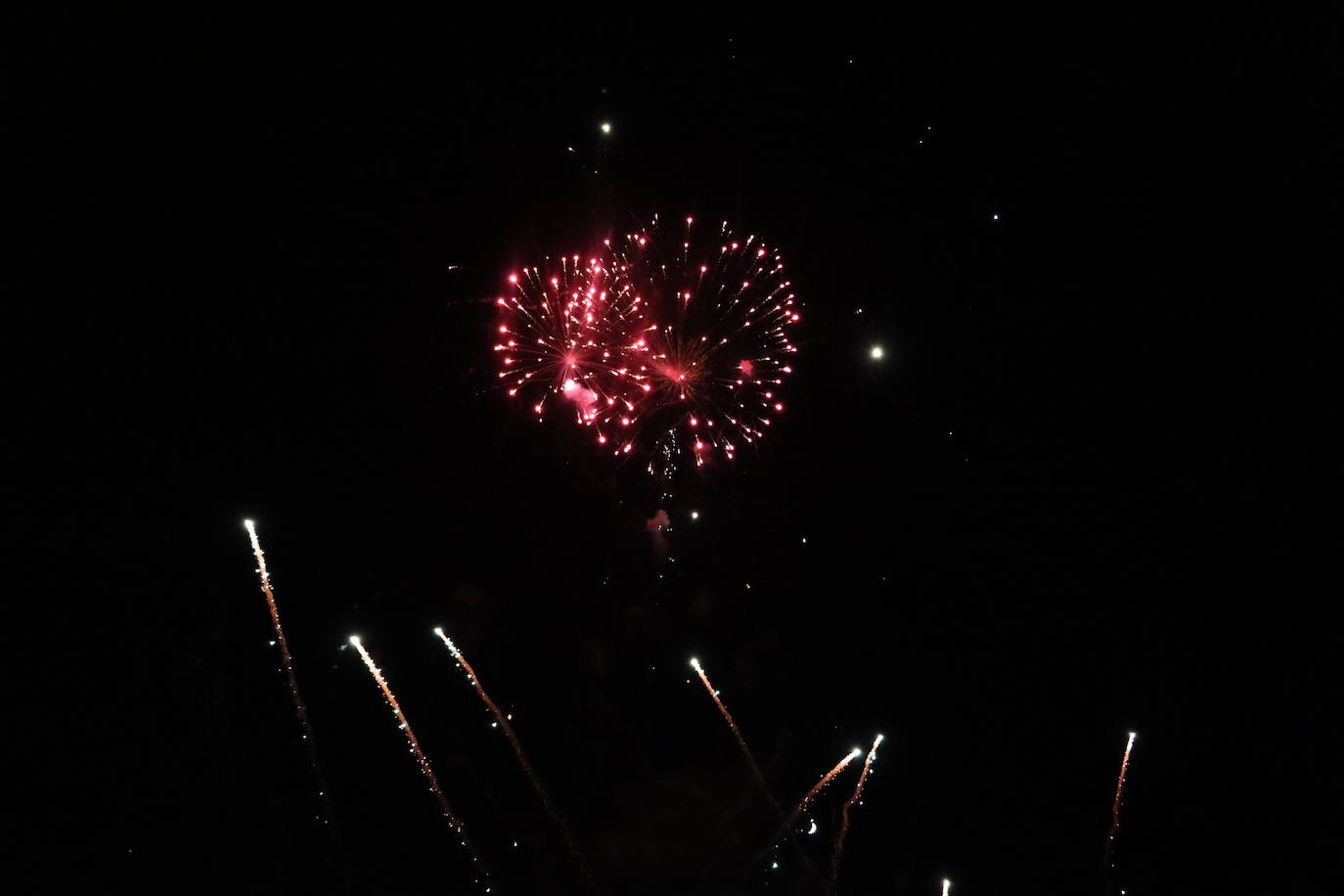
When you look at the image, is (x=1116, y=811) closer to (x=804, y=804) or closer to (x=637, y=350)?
(x=804, y=804)

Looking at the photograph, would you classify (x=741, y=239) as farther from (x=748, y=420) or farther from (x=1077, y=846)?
(x=1077, y=846)

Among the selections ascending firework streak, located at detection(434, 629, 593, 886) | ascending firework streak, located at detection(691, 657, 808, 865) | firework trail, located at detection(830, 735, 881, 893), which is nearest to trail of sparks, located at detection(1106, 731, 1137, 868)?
firework trail, located at detection(830, 735, 881, 893)

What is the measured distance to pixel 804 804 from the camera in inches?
417

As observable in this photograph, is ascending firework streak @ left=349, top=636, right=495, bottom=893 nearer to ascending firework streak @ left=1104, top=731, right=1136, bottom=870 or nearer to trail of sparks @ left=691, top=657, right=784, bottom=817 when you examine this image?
trail of sparks @ left=691, top=657, right=784, bottom=817

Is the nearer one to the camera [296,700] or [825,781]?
[296,700]

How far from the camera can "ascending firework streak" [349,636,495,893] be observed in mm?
9547

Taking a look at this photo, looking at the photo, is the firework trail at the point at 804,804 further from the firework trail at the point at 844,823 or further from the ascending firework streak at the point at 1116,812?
the ascending firework streak at the point at 1116,812

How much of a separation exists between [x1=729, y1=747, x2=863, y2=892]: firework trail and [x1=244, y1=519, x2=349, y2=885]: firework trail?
206 inches

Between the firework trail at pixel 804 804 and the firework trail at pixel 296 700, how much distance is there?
522 centimetres

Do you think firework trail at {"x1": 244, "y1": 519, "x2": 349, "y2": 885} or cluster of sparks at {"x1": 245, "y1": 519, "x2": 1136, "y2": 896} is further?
cluster of sparks at {"x1": 245, "y1": 519, "x2": 1136, "y2": 896}

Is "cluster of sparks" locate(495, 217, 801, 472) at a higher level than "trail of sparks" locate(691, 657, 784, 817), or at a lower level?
higher

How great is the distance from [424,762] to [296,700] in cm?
181

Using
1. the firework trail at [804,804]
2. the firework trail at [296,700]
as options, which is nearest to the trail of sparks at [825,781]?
the firework trail at [804,804]

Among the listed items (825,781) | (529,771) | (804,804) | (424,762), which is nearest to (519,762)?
(529,771)
